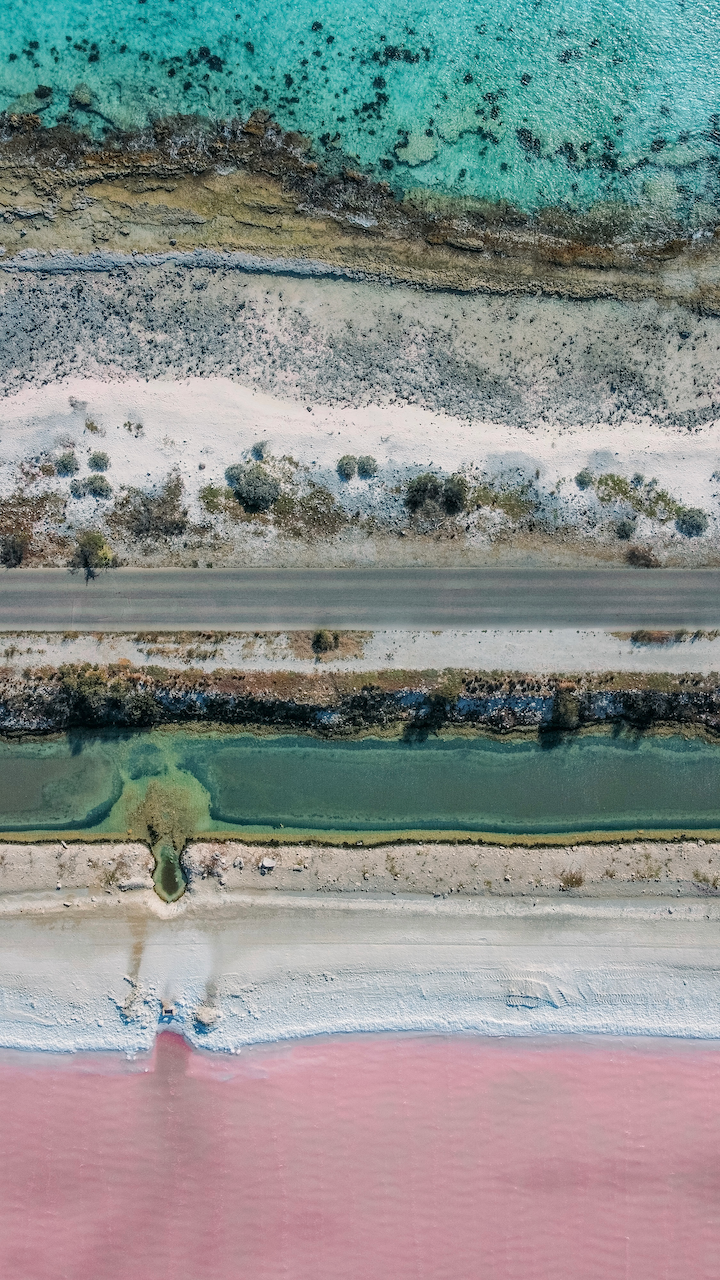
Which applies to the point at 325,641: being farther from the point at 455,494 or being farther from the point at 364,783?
the point at 455,494

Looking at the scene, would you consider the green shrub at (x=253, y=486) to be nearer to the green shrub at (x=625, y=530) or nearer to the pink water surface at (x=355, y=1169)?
the green shrub at (x=625, y=530)

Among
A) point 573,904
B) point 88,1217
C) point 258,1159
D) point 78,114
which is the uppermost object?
point 78,114

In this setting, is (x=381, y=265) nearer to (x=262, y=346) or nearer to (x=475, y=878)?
(x=262, y=346)

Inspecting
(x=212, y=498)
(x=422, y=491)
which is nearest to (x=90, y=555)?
(x=212, y=498)

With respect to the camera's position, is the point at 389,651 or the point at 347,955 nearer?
the point at 347,955

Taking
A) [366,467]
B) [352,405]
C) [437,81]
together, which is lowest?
[366,467]

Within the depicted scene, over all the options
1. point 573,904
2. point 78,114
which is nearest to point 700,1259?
point 573,904

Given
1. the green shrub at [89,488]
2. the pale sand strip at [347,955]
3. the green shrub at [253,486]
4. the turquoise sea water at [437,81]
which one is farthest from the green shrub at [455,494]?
the pale sand strip at [347,955]
